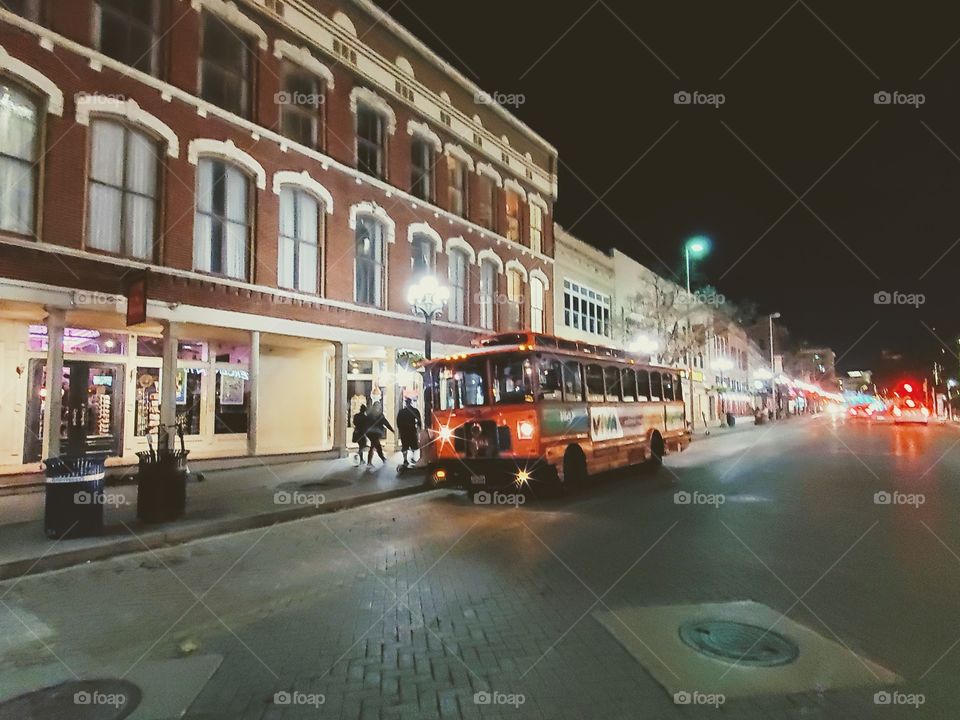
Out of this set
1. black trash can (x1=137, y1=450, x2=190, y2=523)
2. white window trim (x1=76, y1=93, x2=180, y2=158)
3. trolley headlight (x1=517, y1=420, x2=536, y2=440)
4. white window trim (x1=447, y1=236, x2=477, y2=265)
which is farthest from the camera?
white window trim (x1=447, y1=236, x2=477, y2=265)

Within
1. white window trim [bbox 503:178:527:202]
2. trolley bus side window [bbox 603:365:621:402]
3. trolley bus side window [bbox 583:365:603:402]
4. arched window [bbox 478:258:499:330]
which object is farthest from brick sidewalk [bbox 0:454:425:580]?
white window trim [bbox 503:178:527:202]

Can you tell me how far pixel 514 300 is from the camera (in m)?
26.2

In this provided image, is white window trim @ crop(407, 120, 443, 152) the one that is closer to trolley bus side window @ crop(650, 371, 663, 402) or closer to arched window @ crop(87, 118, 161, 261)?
arched window @ crop(87, 118, 161, 261)

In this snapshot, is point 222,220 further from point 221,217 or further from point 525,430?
point 525,430

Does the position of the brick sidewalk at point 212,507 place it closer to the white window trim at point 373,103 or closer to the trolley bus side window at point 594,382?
the trolley bus side window at point 594,382

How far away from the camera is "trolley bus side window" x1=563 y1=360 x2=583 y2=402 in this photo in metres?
12.6

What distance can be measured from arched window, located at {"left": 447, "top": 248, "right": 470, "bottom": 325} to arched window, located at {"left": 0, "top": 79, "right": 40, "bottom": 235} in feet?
43.3

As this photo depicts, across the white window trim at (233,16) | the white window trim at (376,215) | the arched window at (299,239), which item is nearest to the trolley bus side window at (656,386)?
the white window trim at (376,215)

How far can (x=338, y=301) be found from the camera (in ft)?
58.7

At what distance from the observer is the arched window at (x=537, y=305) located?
89.6 ft

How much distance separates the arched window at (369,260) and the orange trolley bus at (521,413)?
22.5ft

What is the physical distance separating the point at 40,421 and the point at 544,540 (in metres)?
11.9

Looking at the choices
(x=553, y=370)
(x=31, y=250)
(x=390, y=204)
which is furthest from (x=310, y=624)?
(x=390, y=204)

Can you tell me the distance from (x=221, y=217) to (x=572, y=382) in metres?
9.89
